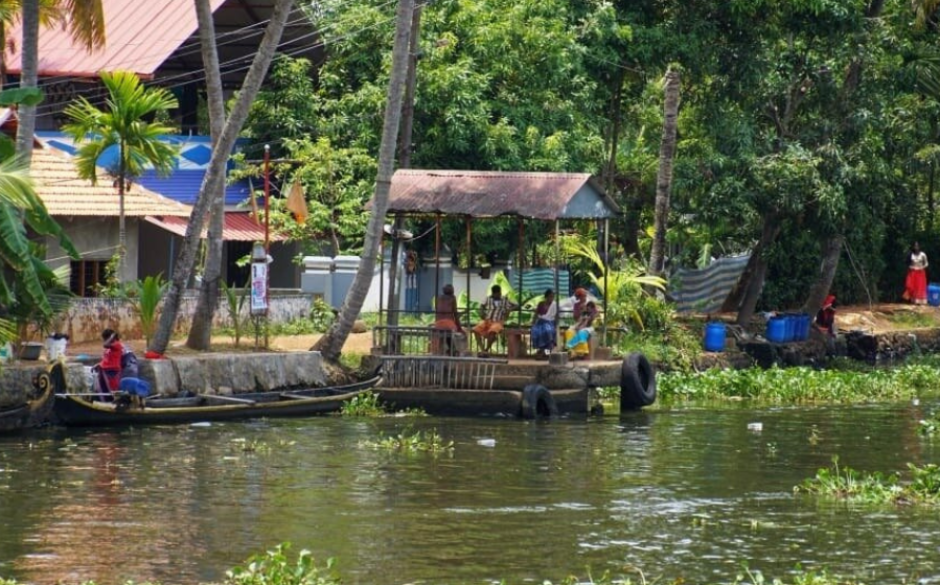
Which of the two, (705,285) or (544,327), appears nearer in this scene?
(544,327)

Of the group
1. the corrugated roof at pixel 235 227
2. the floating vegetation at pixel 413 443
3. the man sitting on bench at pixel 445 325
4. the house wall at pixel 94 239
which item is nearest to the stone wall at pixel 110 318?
the house wall at pixel 94 239

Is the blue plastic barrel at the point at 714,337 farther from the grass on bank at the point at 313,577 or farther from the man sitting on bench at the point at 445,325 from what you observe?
the grass on bank at the point at 313,577

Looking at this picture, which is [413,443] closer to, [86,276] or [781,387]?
[781,387]

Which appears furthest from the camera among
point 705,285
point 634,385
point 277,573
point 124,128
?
point 705,285

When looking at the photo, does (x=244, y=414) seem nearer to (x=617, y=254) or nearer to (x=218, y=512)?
(x=218, y=512)

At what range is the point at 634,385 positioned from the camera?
1139 inches

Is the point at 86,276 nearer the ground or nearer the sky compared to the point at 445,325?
nearer the sky

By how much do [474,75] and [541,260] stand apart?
18.4 ft

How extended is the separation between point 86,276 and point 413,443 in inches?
557

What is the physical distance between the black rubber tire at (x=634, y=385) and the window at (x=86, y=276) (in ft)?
38.3

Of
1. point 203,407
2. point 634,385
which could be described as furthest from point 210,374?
point 634,385

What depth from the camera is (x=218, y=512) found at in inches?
714

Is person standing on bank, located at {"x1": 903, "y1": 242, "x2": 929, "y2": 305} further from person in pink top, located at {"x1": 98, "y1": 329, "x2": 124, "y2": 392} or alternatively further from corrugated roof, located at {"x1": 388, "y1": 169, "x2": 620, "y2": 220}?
person in pink top, located at {"x1": 98, "y1": 329, "x2": 124, "y2": 392}

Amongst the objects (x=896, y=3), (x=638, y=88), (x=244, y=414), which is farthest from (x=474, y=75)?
(x=244, y=414)
